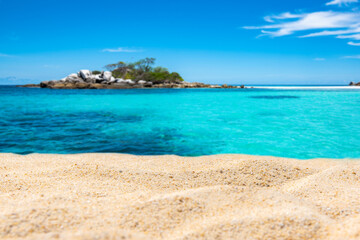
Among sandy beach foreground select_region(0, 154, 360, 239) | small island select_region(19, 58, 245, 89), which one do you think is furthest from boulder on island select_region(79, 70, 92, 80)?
sandy beach foreground select_region(0, 154, 360, 239)

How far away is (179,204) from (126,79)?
71325 millimetres

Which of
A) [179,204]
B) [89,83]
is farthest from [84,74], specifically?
[179,204]

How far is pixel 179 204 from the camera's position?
2.69 meters

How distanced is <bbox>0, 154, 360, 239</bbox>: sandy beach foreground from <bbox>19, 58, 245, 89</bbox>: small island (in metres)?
59.7

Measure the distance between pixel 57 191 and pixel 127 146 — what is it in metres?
4.13

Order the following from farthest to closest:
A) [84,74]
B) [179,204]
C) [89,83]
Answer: [84,74]
[89,83]
[179,204]

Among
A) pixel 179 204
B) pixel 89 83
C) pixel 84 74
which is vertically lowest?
pixel 179 204

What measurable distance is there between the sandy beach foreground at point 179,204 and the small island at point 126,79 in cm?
5972

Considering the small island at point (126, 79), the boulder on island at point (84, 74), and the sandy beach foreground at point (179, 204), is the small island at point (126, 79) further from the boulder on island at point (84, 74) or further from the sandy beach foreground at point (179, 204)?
the sandy beach foreground at point (179, 204)

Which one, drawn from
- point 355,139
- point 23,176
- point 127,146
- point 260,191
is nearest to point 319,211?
point 260,191

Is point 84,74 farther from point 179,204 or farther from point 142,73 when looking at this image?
point 179,204

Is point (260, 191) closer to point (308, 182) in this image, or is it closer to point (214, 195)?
point (214, 195)

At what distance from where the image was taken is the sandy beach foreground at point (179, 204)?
221 cm

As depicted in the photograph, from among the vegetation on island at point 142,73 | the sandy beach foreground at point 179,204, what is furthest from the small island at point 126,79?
the sandy beach foreground at point 179,204
